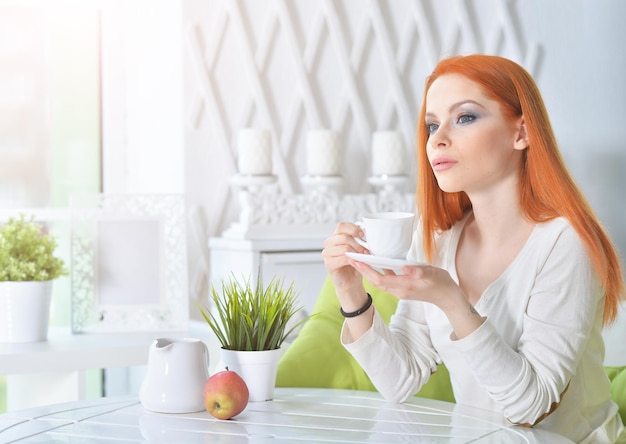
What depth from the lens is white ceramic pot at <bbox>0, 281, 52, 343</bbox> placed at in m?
2.08

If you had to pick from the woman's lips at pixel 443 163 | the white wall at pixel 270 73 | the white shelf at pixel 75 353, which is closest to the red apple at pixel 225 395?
the woman's lips at pixel 443 163

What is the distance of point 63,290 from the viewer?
273 cm

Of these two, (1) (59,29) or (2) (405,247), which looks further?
(1) (59,29)

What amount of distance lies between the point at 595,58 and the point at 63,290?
1587mm

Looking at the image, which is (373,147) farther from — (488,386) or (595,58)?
(488,386)

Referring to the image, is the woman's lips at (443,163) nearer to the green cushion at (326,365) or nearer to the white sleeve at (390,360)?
the white sleeve at (390,360)

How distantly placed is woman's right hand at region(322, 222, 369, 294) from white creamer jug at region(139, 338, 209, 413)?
0.72 ft

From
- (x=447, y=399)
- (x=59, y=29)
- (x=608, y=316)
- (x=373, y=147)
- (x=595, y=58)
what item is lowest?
(x=447, y=399)

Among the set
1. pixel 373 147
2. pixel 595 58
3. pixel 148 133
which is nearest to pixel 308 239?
pixel 373 147

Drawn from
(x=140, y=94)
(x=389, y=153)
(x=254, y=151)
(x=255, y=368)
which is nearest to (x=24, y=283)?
(x=254, y=151)

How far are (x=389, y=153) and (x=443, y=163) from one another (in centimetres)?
134

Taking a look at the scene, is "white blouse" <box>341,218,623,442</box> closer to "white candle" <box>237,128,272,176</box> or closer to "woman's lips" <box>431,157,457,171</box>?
"woman's lips" <box>431,157,457,171</box>

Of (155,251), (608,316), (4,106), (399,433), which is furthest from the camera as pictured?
(4,106)

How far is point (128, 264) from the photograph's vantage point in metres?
2.28
